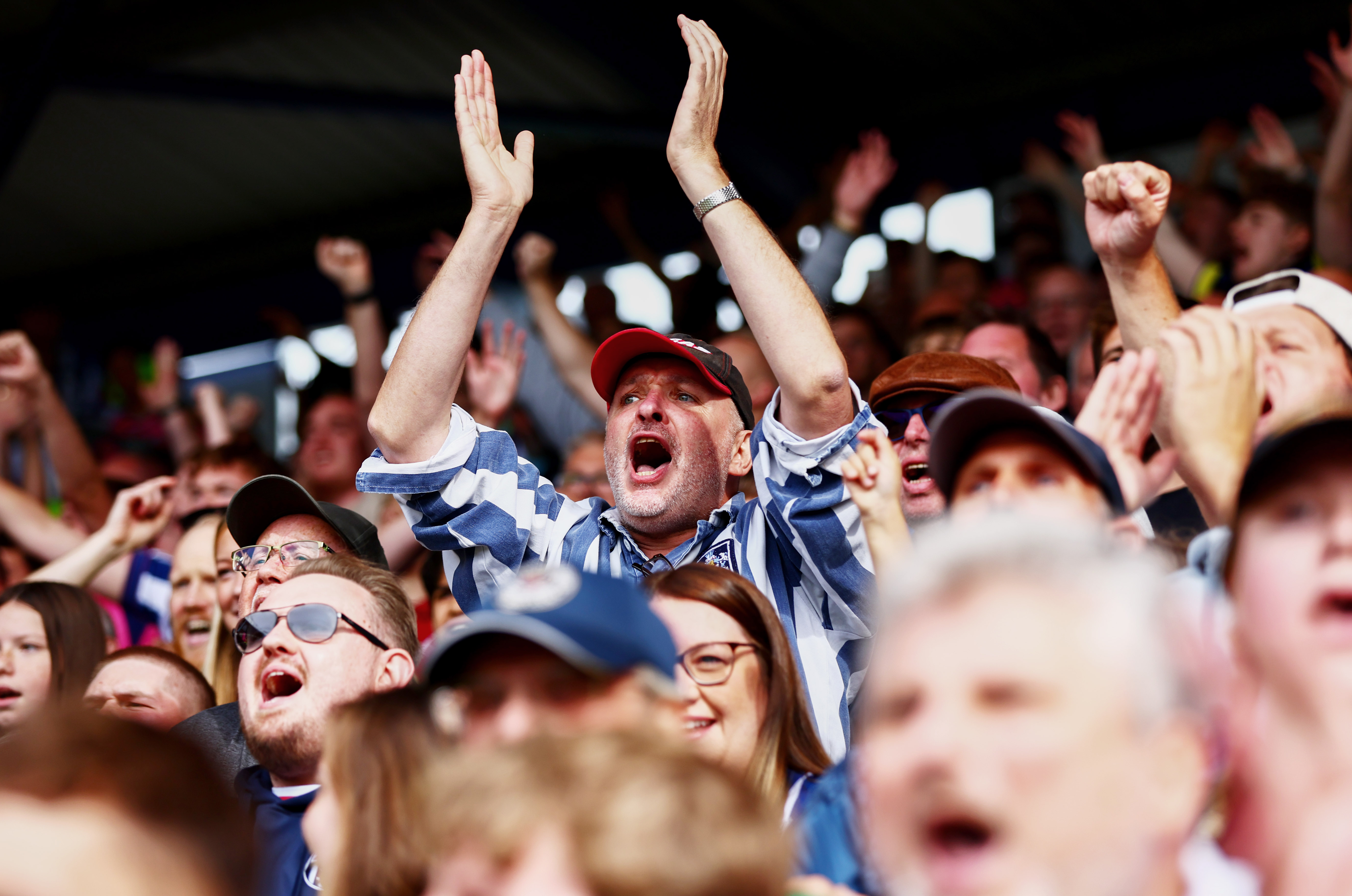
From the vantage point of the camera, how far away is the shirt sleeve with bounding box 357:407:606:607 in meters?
2.95

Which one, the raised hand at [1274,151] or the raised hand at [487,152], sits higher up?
the raised hand at [1274,151]

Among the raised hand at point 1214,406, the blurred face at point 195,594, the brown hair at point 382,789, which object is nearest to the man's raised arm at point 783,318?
the raised hand at point 1214,406

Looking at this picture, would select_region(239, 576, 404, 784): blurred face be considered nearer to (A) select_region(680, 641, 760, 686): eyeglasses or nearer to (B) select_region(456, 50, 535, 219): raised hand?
(A) select_region(680, 641, 760, 686): eyeglasses

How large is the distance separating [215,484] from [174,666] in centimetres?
127

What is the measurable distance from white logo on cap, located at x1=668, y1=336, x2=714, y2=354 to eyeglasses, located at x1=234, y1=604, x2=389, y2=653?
93cm

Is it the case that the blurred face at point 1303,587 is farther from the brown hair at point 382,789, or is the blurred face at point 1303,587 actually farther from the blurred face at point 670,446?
the blurred face at point 670,446

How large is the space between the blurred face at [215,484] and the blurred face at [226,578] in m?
0.57

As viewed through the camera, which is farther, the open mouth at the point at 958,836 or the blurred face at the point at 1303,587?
the blurred face at the point at 1303,587

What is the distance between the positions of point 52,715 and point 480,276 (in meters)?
1.63

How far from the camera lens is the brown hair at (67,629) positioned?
3.68 meters

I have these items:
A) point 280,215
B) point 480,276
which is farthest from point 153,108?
point 480,276

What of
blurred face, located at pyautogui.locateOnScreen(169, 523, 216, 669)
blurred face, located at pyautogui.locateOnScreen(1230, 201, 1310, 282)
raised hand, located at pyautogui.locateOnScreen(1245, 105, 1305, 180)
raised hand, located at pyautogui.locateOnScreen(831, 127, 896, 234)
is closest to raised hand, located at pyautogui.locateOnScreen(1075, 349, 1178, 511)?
blurred face, located at pyautogui.locateOnScreen(1230, 201, 1310, 282)

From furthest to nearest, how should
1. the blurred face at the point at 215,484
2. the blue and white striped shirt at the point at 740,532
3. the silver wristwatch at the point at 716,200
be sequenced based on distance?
the blurred face at the point at 215,484 < the silver wristwatch at the point at 716,200 < the blue and white striped shirt at the point at 740,532

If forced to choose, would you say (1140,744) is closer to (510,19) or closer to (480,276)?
(480,276)
